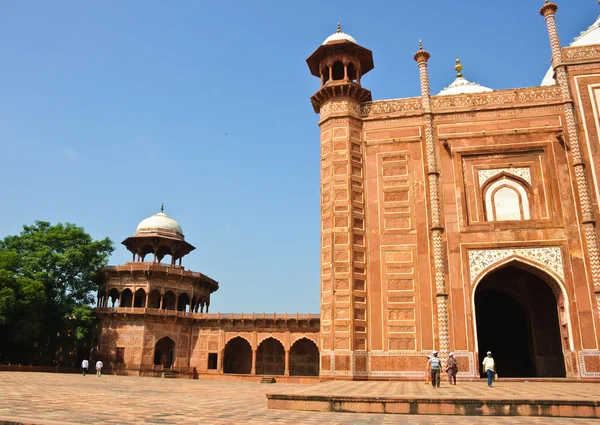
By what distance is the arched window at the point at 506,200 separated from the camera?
1772 cm

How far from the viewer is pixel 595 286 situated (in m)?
16.0

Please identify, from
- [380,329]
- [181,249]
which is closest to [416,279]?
[380,329]

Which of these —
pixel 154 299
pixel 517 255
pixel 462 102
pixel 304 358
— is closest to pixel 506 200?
pixel 517 255

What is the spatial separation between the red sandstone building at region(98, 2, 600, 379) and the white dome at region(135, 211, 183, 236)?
1655cm

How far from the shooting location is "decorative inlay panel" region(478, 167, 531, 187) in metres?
18.0

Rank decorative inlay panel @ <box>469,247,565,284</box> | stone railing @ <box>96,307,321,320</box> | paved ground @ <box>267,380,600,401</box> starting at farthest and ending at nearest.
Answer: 1. stone railing @ <box>96,307,321,320</box>
2. decorative inlay panel @ <box>469,247,565,284</box>
3. paved ground @ <box>267,380,600,401</box>

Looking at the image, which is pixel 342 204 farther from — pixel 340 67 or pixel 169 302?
pixel 169 302

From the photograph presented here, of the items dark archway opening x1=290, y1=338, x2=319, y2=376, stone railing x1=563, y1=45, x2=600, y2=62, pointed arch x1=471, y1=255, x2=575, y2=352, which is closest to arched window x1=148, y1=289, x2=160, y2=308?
dark archway opening x1=290, y1=338, x2=319, y2=376

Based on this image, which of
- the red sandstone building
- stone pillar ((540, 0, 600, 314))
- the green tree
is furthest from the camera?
the green tree

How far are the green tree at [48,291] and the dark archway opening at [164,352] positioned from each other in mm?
4219

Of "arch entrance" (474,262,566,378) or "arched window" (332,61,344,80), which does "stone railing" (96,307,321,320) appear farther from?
"arched window" (332,61,344,80)

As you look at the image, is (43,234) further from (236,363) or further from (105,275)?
(236,363)

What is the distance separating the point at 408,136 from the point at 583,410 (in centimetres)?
1259

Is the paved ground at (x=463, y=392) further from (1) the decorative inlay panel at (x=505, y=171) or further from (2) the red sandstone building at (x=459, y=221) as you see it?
(1) the decorative inlay panel at (x=505, y=171)
